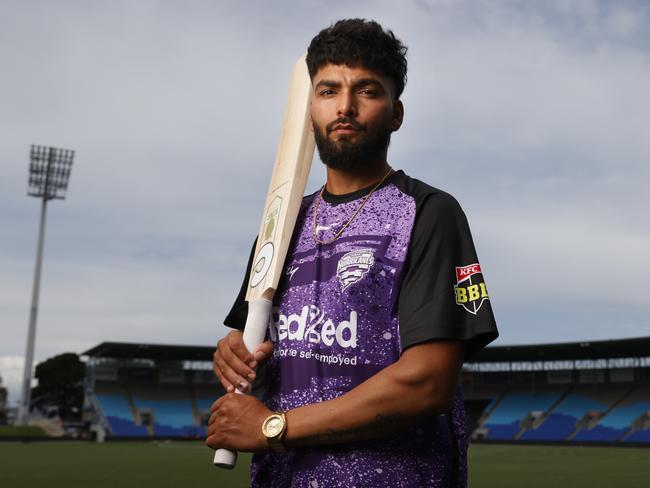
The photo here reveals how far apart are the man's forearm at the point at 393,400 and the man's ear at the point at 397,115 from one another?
60cm

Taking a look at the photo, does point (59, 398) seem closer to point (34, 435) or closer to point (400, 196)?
point (34, 435)

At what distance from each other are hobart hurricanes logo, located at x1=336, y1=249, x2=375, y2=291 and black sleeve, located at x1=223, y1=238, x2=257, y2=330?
355 mm

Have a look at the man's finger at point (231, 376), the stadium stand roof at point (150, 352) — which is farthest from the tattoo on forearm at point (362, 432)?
the stadium stand roof at point (150, 352)

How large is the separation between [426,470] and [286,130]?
3.34ft

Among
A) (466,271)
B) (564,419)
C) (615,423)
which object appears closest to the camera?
(466,271)

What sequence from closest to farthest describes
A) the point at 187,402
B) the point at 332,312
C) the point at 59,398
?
the point at 332,312
the point at 187,402
the point at 59,398

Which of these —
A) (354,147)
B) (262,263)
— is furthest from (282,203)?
(354,147)

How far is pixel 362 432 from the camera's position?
4.78 ft

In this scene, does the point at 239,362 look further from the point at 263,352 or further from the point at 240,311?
the point at 240,311

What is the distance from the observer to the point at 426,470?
1527mm

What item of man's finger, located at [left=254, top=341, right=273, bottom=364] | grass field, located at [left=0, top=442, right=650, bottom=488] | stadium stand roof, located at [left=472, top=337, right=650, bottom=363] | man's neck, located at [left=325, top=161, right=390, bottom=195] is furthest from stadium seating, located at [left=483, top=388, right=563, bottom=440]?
man's finger, located at [left=254, top=341, right=273, bottom=364]

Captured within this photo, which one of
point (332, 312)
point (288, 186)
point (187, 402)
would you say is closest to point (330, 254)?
point (332, 312)

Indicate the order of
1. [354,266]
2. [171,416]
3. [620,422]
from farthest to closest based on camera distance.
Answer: [171,416] < [620,422] < [354,266]

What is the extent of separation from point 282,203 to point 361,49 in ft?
1.52
